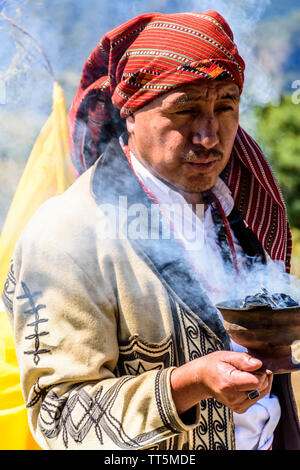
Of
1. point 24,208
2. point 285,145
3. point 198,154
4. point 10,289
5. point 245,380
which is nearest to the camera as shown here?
point 245,380

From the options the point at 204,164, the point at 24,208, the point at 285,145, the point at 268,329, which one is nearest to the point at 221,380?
the point at 268,329

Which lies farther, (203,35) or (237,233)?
(237,233)

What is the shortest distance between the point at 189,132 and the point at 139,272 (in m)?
0.59

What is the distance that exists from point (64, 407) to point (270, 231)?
1324 mm

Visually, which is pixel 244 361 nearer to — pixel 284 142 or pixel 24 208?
pixel 24 208

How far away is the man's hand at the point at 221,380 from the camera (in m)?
1.73

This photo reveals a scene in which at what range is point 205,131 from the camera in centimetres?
208

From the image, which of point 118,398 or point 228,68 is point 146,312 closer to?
point 118,398

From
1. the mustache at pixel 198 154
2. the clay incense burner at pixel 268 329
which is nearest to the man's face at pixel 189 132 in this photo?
the mustache at pixel 198 154

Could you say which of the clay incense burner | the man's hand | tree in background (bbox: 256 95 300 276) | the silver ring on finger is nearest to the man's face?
the clay incense burner

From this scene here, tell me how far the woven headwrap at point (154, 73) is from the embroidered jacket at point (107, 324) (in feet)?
0.65

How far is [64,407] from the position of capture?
1992mm

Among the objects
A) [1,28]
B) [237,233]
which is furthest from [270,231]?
[1,28]

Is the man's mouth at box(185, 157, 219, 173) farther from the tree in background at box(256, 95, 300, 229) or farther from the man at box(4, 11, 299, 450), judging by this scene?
the tree in background at box(256, 95, 300, 229)
